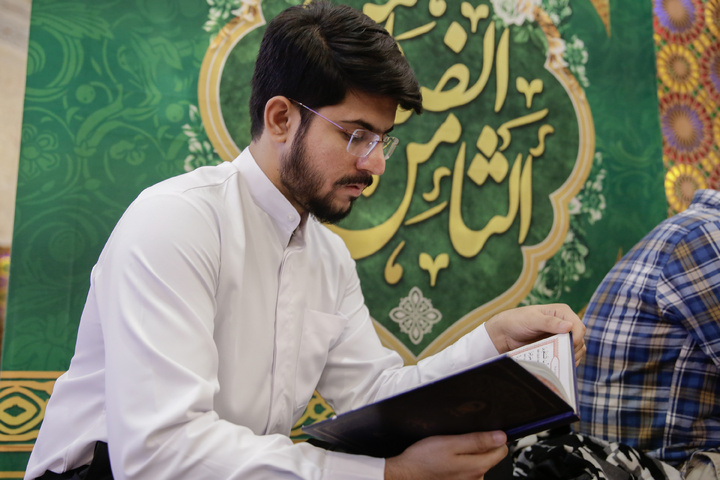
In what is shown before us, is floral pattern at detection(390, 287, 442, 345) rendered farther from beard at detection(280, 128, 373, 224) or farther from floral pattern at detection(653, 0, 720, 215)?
floral pattern at detection(653, 0, 720, 215)

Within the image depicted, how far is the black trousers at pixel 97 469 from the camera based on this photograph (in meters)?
1.03

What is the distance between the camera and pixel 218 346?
3.96ft

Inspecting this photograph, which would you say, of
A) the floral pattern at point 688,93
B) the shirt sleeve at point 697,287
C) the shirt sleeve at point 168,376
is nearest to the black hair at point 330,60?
the shirt sleeve at point 168,376

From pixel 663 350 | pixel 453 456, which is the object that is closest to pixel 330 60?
pixel 453 456

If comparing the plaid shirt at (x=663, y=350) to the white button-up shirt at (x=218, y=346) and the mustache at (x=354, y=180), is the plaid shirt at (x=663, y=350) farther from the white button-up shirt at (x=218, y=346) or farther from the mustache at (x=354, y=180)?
the mustache at (x=354, y=180)

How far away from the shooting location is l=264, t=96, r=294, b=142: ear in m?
1.34

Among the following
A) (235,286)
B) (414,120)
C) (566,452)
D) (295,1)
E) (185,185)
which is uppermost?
(295,1)

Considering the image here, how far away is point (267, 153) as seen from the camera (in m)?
1.38

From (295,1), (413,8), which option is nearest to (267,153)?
(295,1)

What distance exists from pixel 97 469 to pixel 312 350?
0.53 meters

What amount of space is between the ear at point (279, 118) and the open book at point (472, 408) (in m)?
0.68

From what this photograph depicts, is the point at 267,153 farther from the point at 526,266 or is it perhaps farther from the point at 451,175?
the point at 526,266

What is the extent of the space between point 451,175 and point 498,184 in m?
0.21

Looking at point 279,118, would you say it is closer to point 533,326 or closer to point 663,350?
point 533,326
